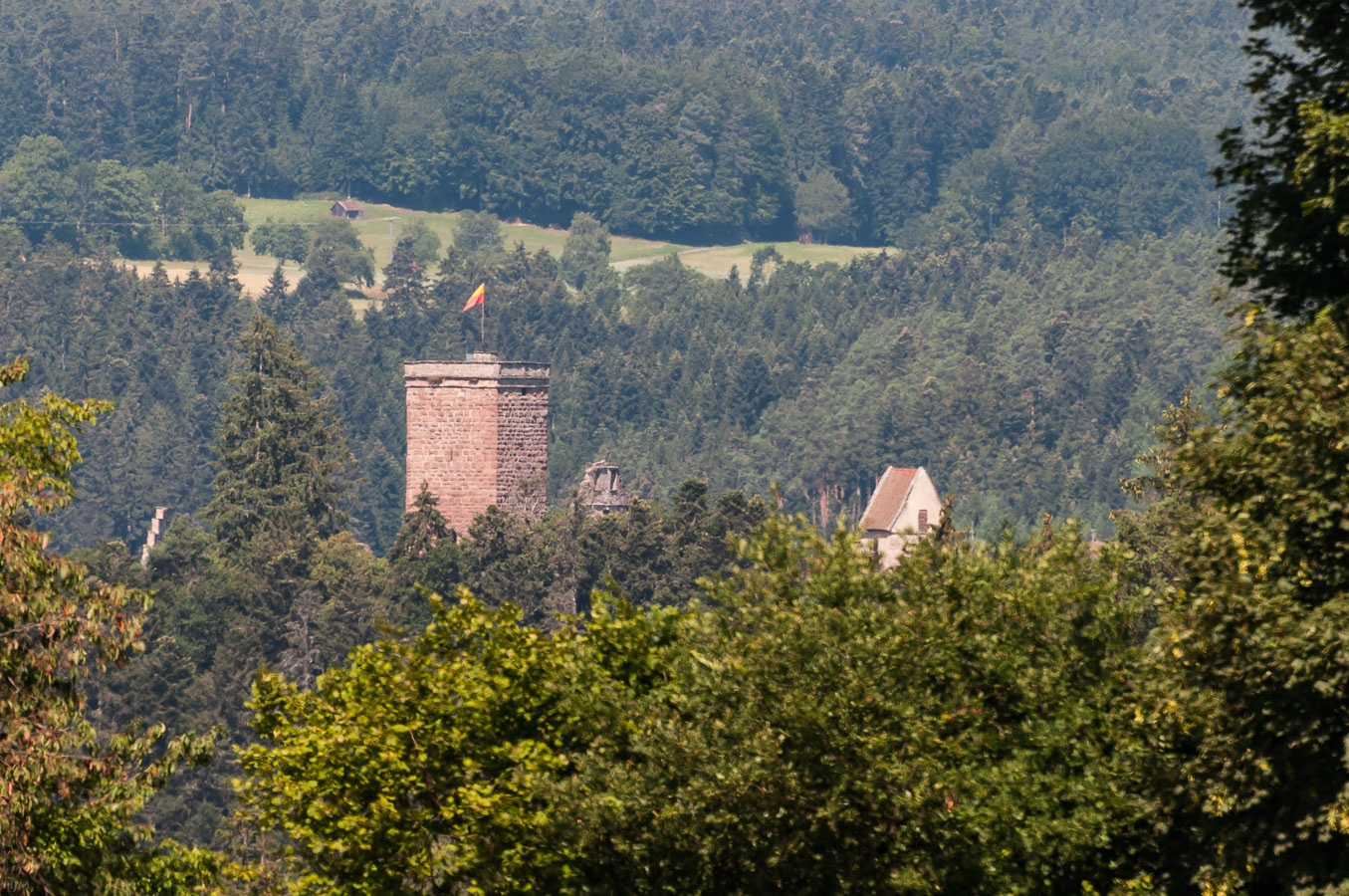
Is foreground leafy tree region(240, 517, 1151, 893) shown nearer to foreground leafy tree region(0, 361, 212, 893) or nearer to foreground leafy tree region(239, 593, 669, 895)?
foreground leafy tree region(239, 593, 669, 895)

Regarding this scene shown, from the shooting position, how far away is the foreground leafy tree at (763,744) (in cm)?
2141

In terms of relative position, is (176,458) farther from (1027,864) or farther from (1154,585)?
(1027,864)

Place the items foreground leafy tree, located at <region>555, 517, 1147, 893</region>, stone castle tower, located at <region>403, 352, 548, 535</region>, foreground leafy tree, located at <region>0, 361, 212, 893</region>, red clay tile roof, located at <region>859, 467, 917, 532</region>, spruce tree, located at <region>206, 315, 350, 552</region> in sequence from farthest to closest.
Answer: spruce tree, located at <region>206, 315, 350, 552</region> < stone castle tower, located at <region>403, 352, 548, 535</region> < red clay tile roof, located at <region>859, 467, 917, 532</region> < foreground leafy tree, located at <region>0, 361, 212, 893</region> < foreground leafy tree, located at <region>555, 517, 1147, 893</region>

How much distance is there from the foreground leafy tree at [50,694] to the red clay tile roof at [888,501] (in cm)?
7353

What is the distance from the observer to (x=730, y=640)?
2359 cm

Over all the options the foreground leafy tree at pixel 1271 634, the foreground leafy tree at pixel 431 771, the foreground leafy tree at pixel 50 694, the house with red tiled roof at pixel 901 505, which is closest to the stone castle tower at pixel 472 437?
the house with red tiled roof at pixel 901 505

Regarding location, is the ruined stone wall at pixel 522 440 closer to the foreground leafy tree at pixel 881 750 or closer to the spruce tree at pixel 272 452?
the spruce tree at pixel 272 452

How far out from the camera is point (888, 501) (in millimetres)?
99188

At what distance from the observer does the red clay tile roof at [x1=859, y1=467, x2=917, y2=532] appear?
97375mm

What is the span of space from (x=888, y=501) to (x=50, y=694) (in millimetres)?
77879

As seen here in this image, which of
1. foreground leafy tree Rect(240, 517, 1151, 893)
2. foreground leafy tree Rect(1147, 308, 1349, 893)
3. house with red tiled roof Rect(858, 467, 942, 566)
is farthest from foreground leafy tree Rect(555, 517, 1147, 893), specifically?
house with red tiled roof Rect(858, 467, 942, 566)

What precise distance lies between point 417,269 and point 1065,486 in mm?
58241

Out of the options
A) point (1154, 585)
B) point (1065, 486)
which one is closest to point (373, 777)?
point (1154, 585)

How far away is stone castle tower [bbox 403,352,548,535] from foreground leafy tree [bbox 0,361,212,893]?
74.6m
